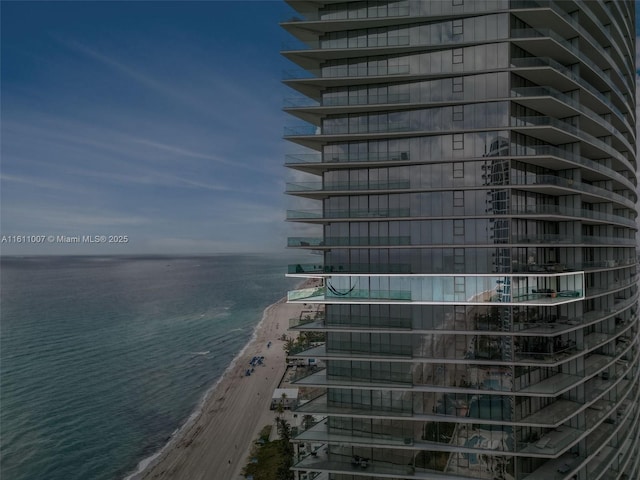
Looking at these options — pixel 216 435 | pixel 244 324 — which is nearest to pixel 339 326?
pixel 216 435

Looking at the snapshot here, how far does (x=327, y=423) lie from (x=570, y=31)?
115 ft

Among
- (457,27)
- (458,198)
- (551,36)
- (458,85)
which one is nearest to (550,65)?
(551,36)

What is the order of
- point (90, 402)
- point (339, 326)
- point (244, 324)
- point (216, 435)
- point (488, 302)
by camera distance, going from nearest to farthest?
point (488, 302)
point (339, 326)
point (216, 435)
point (90, 402)
point (244, 324)

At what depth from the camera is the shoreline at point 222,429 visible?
49.1 meters

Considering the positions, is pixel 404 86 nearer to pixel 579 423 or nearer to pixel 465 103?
pixel 465 103

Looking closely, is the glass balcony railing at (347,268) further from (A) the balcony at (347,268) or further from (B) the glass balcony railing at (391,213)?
(B) the glass balcony railing at (391,213)

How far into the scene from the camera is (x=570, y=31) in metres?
32.2

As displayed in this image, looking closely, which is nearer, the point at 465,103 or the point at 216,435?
the point at 465,103

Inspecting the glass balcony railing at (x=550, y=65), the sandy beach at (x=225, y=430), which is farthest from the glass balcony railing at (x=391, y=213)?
the sandy beach at (x=225, y=430)

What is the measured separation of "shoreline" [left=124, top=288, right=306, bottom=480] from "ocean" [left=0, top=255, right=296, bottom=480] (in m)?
2.22

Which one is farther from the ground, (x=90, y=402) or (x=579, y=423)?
(x=579, y=423)

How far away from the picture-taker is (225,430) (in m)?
58.0

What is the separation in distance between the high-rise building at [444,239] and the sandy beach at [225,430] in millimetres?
23281

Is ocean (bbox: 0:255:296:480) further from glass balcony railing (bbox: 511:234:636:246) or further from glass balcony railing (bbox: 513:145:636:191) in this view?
glass balcony railing (bbox: 513:145:636:191)
